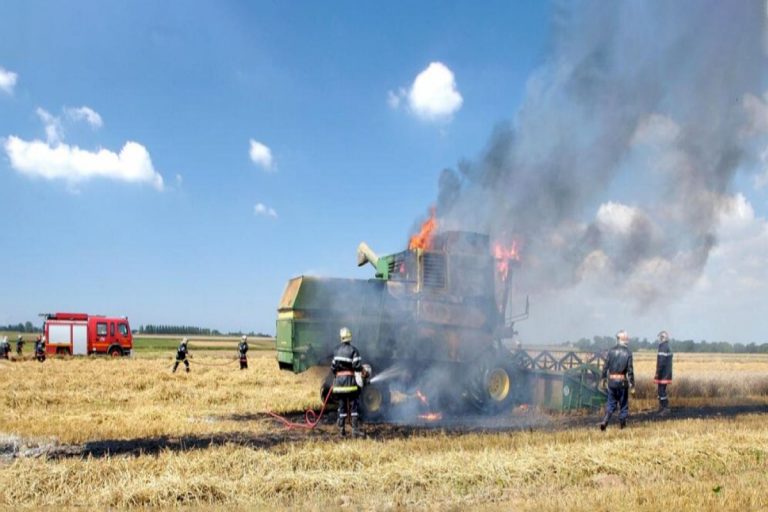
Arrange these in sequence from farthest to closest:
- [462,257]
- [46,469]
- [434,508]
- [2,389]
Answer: [2,389] → [462,257] → [46,469] → [434,508]

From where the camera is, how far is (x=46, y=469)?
8164 mm

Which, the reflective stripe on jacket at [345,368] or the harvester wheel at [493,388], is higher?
the reflective stripe on jacket at [345,368]

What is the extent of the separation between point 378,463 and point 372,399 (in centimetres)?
597

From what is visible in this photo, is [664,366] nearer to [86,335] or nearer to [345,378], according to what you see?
[345,378]

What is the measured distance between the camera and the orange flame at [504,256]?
16562 mm

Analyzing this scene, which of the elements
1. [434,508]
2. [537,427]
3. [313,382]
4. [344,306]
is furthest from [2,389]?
[434,508]

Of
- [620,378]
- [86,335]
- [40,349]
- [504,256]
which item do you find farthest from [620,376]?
[86,335]

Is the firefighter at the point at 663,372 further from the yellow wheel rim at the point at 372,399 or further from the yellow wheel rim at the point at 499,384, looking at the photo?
the yellow wheel rim at the point at 372,399

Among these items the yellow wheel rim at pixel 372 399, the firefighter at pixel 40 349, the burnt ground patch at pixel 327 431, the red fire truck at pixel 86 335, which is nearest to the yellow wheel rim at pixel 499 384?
the burnt ground patch at pixel 327 431

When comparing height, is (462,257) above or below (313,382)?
above

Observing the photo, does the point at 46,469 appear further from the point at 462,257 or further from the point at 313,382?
the point at 313,382

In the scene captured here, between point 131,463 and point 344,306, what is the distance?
23.4ft

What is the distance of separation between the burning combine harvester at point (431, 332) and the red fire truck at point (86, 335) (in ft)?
95.7

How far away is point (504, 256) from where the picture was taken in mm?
16672
